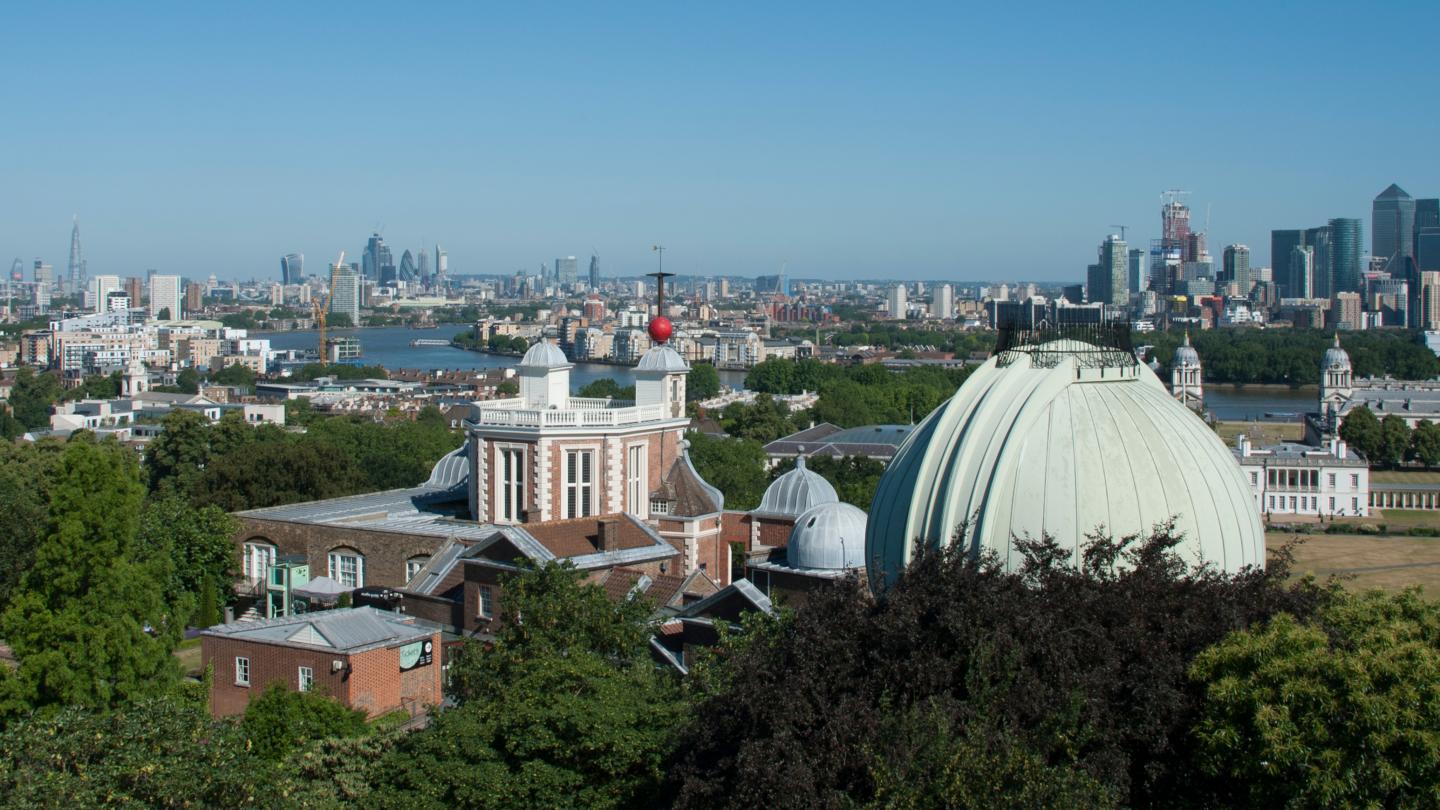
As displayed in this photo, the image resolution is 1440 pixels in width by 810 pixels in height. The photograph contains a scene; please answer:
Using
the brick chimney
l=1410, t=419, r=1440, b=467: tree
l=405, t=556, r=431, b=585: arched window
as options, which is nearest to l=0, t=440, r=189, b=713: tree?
the brick chimney

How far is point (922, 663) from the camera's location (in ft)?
43.0

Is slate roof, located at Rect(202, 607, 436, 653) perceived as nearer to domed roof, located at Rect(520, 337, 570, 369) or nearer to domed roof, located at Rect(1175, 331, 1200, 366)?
domed roof, located at Rect(520, 337, 570, 369)

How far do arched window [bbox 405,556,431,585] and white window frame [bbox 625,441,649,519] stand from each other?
4.28 metres

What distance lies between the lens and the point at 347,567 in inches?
1259

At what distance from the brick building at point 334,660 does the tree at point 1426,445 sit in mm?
64683

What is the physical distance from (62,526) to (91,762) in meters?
7.51

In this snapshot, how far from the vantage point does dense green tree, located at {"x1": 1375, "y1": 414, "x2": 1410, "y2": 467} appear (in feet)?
251

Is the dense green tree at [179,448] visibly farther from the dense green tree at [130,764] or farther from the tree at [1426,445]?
the tree at [1426,445]

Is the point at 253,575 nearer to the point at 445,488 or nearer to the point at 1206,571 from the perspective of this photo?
the point at 445,488

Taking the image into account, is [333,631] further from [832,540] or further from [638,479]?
[638,479]

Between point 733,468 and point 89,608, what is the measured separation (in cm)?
2711

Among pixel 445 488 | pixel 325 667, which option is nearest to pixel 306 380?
pixel 445 488

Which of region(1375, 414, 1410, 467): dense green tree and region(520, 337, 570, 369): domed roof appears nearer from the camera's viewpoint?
region(520, 337, 570, 369): domed roof

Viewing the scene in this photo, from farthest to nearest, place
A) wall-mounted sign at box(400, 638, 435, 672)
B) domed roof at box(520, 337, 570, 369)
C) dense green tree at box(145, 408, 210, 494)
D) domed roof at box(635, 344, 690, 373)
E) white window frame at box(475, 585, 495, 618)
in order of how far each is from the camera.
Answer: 1. dense green tree at box(145, 408, 210, 494)
2. domed roof at box(635, 344, 690, 373)
3. domed roof at box(520, 337, 570, 369)
4. white window frame at box(475, 585, 495, 618)
5. wall-mounted sign at box(400, 638, 435, 672)
